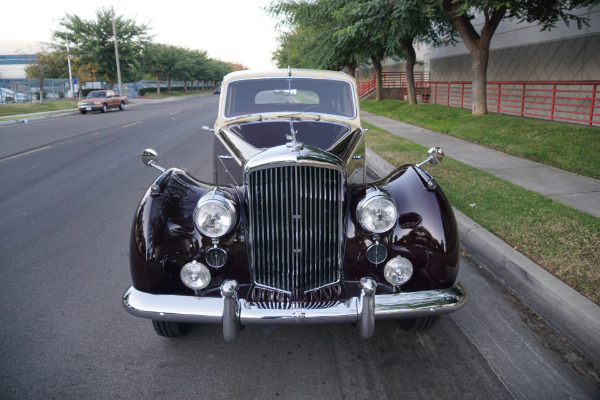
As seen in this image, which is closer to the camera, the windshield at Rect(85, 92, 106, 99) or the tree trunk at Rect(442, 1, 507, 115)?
the tree trunk at Rect(442, 1, 507, 115)

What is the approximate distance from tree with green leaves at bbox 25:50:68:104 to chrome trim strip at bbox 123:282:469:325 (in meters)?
33.0

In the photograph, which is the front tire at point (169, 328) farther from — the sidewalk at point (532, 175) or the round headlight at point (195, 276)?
the sidewalk at point (532, 175)

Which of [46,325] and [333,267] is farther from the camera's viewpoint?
[46,325]

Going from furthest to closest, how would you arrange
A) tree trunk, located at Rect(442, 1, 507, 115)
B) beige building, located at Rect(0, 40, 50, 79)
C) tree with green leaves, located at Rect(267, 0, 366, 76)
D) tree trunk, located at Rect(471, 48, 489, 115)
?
beige building, located at Rect(0, 40, 50, 79), tree with green leaves, located at Rect(267, 0, 366, 76), tree trunk, located at Rect(471, 48, 489, 115), tree trunk, located at Rect(442, 1, 507, 115)

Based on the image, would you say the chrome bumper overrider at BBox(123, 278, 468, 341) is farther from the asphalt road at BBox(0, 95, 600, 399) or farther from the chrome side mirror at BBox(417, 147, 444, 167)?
the chrome side mirror at BBox(417, 147, 444, 167)

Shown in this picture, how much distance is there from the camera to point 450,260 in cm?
282

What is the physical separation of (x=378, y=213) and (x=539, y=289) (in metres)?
1.70

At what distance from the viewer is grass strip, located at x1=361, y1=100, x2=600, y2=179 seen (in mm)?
7995

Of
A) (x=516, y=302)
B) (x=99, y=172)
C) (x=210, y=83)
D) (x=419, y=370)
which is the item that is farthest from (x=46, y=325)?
(x=210, y=83)

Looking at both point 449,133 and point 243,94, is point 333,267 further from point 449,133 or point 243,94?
point 449,133

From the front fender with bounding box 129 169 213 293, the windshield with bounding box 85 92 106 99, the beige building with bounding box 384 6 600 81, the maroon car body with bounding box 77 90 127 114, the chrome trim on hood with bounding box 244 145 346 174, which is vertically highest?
the beige building with bounding box 384 6 600 81

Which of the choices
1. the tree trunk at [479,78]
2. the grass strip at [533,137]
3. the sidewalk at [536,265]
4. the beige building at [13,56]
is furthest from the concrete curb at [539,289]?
the beige building at [13,56]

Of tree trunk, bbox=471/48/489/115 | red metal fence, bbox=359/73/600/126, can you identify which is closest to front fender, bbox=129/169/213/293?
red metal fence, bbox=359/73/600/126

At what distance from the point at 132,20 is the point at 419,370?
41.4 m
